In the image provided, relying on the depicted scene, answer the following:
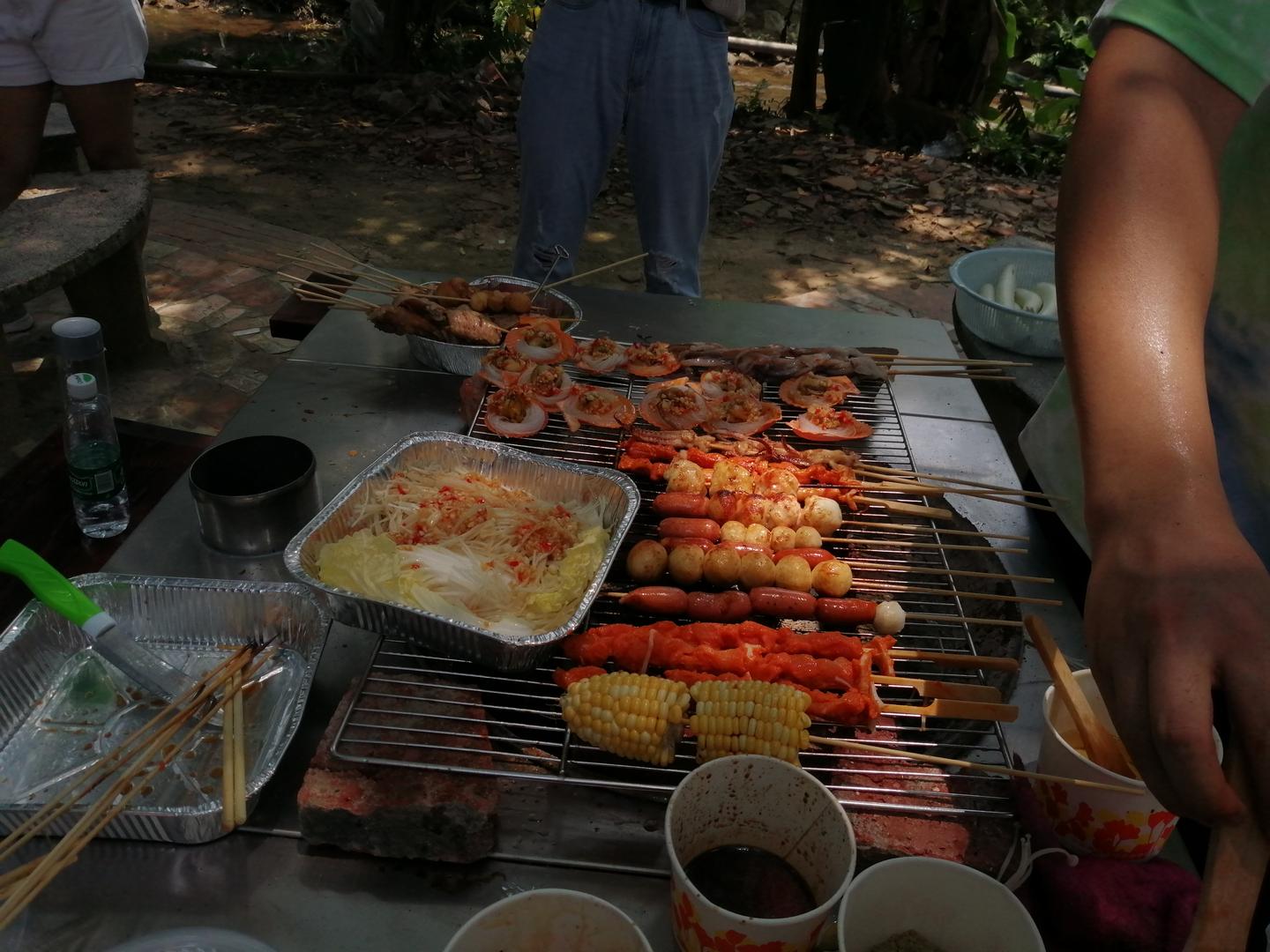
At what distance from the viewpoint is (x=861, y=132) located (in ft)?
42.3

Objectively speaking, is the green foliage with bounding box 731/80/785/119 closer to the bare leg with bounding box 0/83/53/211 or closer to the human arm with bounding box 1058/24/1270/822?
the bare leg with bounding box 0/83/53/211

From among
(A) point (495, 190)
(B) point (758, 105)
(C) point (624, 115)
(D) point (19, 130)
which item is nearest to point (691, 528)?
(C) point (624, 115)

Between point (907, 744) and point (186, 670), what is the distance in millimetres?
2016

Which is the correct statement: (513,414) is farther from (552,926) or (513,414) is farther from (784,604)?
(552,926)

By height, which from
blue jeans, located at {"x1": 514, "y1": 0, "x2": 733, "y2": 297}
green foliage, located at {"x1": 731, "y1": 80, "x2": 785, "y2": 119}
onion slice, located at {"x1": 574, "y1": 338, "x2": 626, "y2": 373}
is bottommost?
green foliage, located at {"x1": 731, "y1": 80, "x2": 785, "y2": 119}

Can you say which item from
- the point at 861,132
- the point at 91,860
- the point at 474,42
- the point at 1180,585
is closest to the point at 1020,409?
the point at 1180,585

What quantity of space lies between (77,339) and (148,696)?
5.05 ft

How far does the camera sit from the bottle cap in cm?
320

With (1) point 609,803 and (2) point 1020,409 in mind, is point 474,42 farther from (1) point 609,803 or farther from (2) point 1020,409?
(1) point 609,803

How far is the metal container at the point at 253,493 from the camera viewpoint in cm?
283

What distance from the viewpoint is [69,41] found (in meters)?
5.44

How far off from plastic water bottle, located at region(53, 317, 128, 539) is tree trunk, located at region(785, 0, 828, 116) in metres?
11.6

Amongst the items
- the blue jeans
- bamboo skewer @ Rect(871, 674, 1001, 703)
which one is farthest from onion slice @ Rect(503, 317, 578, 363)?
bamboo skewer @ Rect(871, 674, 1001, 703)

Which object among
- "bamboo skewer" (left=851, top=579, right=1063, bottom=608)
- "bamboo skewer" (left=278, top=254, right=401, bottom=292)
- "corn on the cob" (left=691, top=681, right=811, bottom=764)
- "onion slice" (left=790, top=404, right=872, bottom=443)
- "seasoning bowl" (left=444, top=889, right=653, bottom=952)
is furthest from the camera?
"bamboo skewer" (left=278, top=254, right=401, bottom=292)
